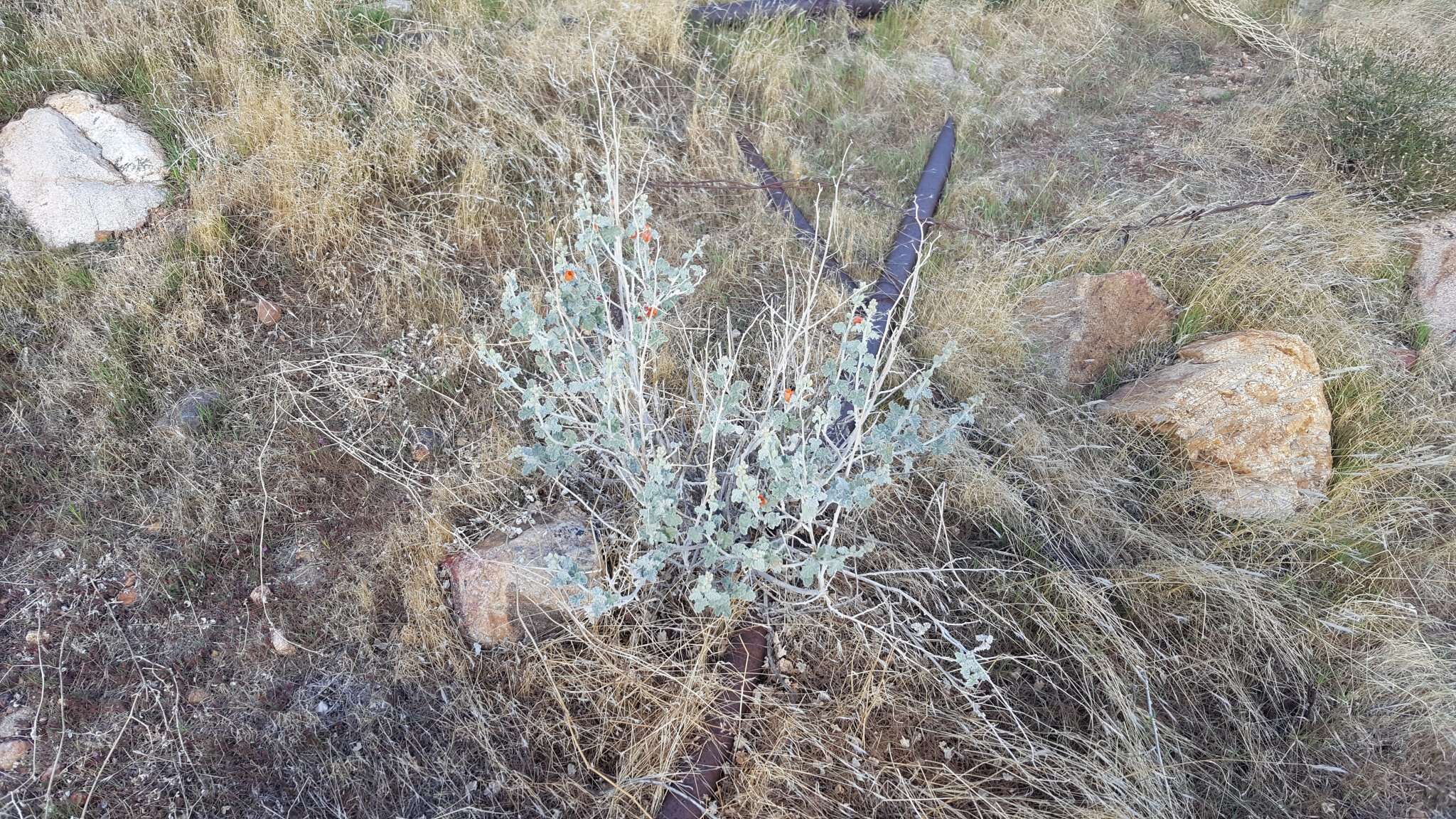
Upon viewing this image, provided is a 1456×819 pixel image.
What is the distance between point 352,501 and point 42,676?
0.88 metres

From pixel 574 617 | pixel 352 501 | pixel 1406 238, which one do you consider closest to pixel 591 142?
pixel 352 501

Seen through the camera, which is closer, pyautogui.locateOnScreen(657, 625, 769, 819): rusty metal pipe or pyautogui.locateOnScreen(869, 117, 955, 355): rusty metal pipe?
pyautogui.locateOnScreen(657, 625, 769, 819): rusty metal pipe

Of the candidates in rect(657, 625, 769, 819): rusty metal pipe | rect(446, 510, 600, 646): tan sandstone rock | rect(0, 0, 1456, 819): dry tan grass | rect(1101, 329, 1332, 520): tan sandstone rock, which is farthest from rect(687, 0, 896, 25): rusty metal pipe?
rect(657, 625, 769, 819): rusty metal pipe

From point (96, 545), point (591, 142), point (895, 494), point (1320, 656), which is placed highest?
point (591, 142)

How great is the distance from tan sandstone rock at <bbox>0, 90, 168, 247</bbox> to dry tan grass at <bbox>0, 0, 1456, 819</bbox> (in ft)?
0.35

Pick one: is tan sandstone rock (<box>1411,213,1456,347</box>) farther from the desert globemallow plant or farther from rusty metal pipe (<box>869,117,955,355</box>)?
the desert globemallow plant

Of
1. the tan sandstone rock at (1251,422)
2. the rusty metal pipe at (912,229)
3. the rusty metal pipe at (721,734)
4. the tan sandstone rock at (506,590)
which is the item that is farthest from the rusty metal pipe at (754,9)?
the rusty metal pipe at (721,734)

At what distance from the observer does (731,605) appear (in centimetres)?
240

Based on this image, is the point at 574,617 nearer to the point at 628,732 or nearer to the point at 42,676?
the point at 628,732

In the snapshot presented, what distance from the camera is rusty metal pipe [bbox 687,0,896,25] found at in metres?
4.75

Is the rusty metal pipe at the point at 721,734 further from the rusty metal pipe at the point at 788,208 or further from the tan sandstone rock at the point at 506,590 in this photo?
the rusty metal pipe at the point at 788,208

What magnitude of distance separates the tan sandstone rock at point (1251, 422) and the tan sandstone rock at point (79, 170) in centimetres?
372

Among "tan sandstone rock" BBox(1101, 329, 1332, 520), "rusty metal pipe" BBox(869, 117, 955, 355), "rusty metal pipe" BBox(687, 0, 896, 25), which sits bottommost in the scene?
"tan sandstone rock" BBox(1101, 329, 1332, 520)

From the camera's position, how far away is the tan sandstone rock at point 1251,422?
290 centimetres
